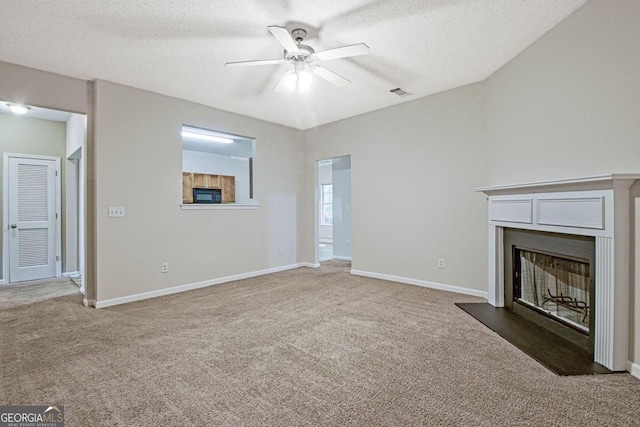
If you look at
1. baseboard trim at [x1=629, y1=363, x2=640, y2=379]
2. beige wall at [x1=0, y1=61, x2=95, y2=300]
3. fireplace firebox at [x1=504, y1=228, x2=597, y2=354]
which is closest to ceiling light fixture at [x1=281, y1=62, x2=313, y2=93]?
beige wall at [x1=0, y1=61, x2=95, y2=300]

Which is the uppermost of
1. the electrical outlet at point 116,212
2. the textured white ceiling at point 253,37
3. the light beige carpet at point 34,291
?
the textured white ceiling at point 253,37

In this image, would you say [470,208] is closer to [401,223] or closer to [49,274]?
[401,223]

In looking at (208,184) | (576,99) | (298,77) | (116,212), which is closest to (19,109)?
(116,212)

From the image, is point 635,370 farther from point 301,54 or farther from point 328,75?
point 301,54

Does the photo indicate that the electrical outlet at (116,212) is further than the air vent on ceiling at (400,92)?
No

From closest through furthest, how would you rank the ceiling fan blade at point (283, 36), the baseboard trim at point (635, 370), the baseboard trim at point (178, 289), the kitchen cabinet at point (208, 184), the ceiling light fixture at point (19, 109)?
the baseboard trim at point (635, 370), the ceiling fan blade at point (283, 36), the baseboard trim at point (178, 289), the ceiling light fixture at point (19, 109), the kitchen cabinet at point (208, 184)

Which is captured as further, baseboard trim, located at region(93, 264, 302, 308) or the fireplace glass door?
baseboard trim, located at region(93, 264, 302, 308)

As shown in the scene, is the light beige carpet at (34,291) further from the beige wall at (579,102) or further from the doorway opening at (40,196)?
the beige wall at (579,102)

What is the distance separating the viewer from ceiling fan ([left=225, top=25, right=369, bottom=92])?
7.88ft

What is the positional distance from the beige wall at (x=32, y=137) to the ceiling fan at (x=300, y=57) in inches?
175

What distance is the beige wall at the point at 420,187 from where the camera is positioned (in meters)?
3.88

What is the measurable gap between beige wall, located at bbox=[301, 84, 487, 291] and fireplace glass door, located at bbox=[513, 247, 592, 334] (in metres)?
0.61

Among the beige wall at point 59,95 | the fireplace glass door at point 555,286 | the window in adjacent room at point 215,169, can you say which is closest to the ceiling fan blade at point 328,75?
the fireplace glass door at point 555,286

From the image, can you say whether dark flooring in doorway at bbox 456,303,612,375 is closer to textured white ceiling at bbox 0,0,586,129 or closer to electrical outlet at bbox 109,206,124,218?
textured white ceiling at bbox 0,0,586,129
